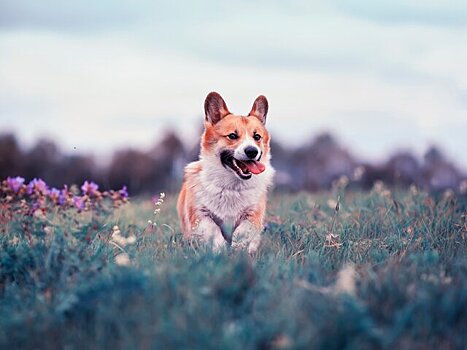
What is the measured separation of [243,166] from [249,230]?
74 cm

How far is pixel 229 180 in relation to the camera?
241 inches

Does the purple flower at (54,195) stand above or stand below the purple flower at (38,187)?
below

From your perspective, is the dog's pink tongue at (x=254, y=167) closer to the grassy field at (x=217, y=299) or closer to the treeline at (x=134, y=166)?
the grassy field at (x=217, y=299)

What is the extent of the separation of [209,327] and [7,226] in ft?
11.1

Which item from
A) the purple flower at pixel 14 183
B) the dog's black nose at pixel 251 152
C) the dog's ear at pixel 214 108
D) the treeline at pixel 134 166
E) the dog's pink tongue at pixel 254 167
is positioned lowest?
the treeline at pixel 134 166

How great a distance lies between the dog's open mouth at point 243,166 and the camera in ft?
19.6

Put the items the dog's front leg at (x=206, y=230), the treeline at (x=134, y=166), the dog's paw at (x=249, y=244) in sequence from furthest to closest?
the treeline at (x=134, y=166) → the dog's front leg at (x=206, y=230) → the dog's paw at (x=249, y=244)

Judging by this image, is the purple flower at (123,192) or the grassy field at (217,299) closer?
the grassy field at (217,299)

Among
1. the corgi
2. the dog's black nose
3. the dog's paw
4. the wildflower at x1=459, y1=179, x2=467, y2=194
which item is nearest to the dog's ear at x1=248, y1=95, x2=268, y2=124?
the corgi

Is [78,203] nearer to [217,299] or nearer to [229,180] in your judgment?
[229,180]

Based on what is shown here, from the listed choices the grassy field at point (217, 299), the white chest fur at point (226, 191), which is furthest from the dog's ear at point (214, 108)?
the grassy field at point (217, 299)

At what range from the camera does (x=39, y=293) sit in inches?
154

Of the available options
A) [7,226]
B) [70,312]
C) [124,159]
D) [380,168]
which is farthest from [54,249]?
[380,168]

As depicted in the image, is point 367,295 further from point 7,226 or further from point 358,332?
point 7,226
